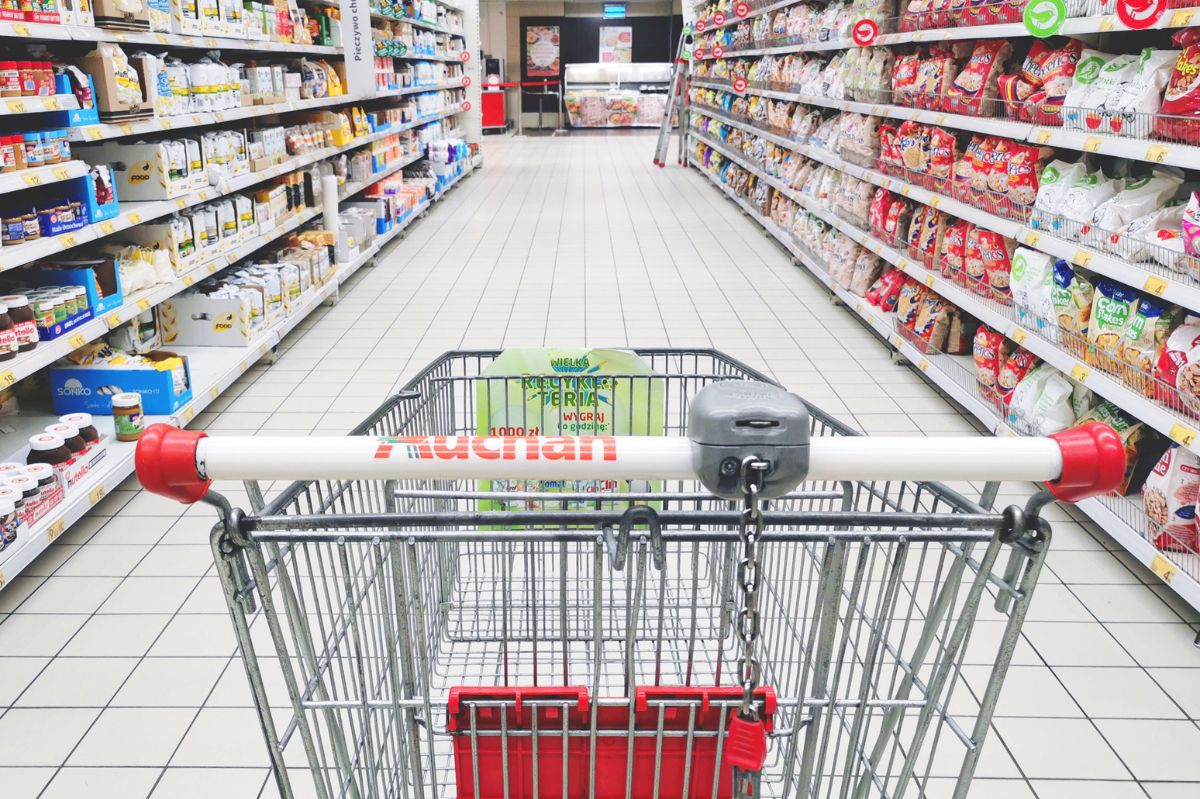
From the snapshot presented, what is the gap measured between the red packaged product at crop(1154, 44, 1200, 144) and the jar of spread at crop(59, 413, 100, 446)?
11.8ft

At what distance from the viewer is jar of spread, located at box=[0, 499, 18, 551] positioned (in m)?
2.54

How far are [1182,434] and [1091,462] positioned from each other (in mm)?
1943

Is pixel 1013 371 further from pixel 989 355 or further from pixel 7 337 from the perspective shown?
pixel 7 337

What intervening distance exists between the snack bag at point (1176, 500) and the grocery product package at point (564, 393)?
1.66 m

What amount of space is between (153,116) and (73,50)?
363 millimetres

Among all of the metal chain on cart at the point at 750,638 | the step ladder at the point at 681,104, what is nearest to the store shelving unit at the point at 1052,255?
the metal chain on cart at the point at 750,638

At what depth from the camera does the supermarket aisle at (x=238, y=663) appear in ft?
6.82

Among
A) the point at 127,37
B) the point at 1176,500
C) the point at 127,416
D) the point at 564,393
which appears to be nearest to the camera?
the point at 564,393

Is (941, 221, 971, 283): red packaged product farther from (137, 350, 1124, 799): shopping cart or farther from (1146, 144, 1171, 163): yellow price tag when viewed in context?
(137, 350, 1124, 799): shopping cart

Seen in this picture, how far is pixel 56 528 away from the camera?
9.16ft

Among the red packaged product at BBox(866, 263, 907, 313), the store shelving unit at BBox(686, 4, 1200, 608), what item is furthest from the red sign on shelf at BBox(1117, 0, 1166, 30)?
the red packaged product at BBox(866, 263, 907, 313)

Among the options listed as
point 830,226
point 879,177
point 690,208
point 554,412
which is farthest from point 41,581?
point 690,208

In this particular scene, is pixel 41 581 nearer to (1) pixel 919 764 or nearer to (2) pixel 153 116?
(2) pixel 153 116

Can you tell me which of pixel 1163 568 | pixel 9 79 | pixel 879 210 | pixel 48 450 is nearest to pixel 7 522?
pixel 48 450
